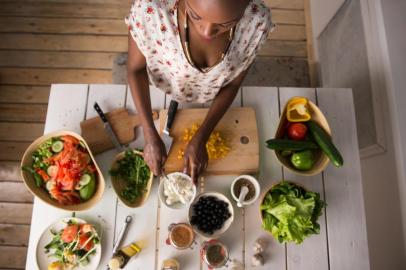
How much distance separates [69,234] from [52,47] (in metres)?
1.76

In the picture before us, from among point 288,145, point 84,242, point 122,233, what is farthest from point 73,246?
point 288,145

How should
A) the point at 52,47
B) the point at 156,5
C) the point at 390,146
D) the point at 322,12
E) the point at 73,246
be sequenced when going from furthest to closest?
the point at 52,47, the point at 322,12, the point at 390,146, the point at 73,246, the point at 156,5

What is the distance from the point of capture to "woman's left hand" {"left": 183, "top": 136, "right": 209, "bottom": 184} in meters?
1.13

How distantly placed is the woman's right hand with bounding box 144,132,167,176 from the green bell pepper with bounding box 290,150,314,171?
1.63 feet

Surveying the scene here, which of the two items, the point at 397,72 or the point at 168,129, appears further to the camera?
the point at 397,72

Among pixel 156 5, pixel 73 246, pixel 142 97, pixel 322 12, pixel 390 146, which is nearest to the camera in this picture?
pixel 156 5

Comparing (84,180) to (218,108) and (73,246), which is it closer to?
(73,246)

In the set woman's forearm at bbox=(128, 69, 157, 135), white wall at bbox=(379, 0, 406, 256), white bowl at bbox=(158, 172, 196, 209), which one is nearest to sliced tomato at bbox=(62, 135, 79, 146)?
woman's forearm at bbox=(128, 69, 157, 135)

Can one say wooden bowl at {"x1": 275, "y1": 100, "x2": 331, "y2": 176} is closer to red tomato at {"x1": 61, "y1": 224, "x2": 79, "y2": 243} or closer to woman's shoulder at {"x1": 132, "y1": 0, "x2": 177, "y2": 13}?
woman's shoulder at {"x1": 132, "y1": 0, "x2": 177, "y2": 13}

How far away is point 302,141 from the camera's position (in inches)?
46.0

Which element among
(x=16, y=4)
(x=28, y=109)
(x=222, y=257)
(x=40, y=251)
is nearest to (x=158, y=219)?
(x=222, y=257)

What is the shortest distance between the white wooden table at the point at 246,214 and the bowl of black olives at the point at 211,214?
10 cm

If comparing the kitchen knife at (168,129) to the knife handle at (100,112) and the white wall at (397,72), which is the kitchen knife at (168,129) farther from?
the white wall at (397,72)

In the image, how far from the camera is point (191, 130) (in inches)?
48.4
